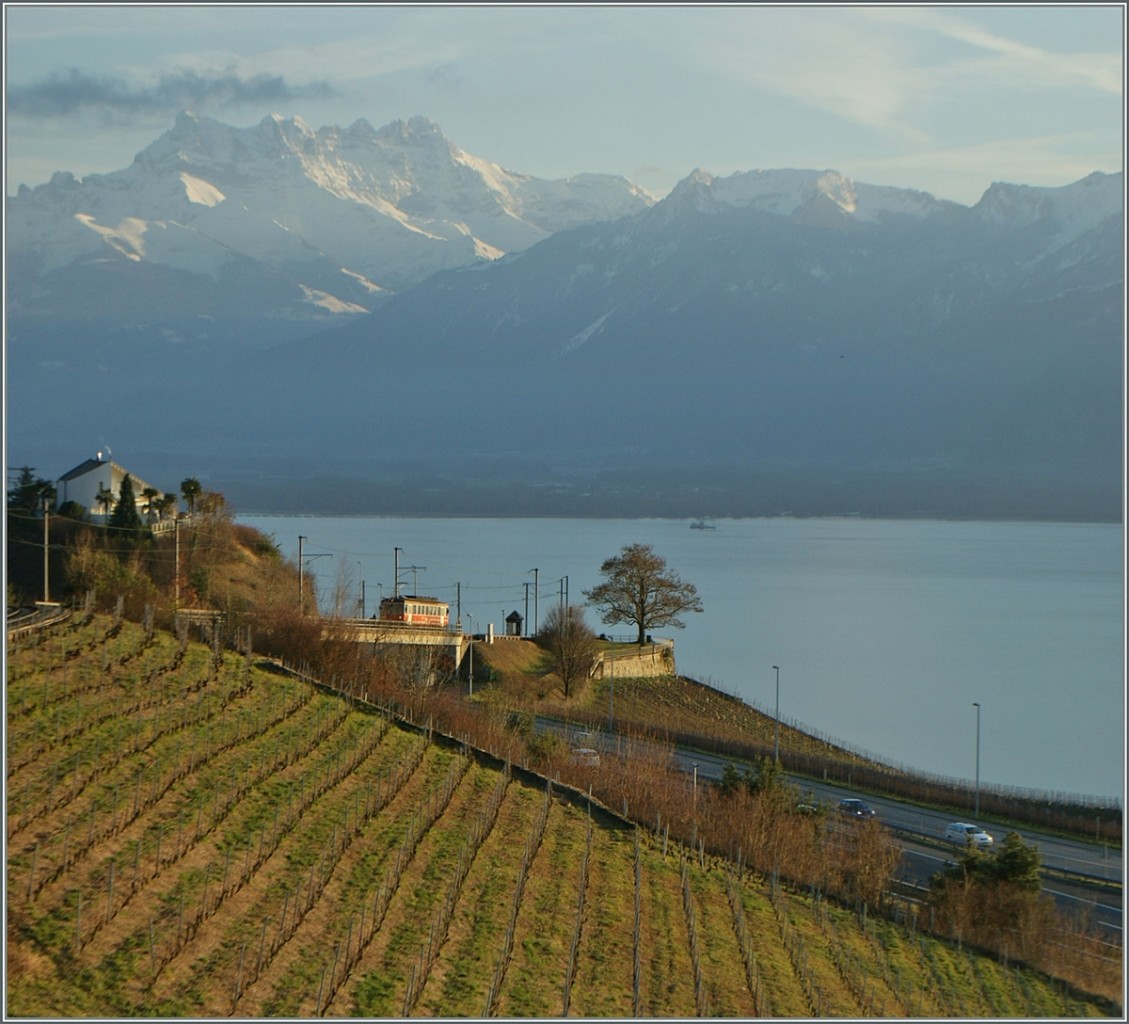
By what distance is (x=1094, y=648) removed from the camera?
76750mm

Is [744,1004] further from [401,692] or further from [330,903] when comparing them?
[401,692]

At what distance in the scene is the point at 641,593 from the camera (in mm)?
54969

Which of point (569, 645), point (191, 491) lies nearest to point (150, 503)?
point (191, 491)

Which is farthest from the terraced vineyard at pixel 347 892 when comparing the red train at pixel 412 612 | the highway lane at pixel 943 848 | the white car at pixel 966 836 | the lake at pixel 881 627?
the red train at pixel 412 612

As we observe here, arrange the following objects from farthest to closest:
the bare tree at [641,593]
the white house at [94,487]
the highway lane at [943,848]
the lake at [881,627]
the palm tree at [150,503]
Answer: the bare tree at [641,593] < the lake at [881,627] < the palm tree at [150,503] < the white house at [94,487] < the highway lane at [943,848]

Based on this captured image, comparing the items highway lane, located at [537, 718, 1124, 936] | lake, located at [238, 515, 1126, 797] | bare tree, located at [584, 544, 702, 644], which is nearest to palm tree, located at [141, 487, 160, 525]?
lake, located at [238, 515, 1126, 797]

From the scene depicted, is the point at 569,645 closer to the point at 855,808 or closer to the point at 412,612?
the point at 412,612

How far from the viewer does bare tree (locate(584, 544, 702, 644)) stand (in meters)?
54.8

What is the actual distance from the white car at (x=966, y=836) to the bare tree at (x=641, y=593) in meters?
25.6

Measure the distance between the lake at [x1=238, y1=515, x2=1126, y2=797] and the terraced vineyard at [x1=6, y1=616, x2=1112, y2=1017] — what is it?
17.8 m

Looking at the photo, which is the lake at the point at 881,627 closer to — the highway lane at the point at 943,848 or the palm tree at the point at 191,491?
the palm tree at the point at 191,491

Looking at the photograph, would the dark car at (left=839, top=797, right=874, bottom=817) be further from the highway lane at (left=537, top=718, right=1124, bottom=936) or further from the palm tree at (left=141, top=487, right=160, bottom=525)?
the palm tree at (left=141, top=487, right=160, bottom=525)

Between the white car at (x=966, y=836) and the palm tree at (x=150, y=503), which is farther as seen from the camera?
the palm tree at (x=150, y=503)

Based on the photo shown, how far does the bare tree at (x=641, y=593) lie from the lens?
180ft
